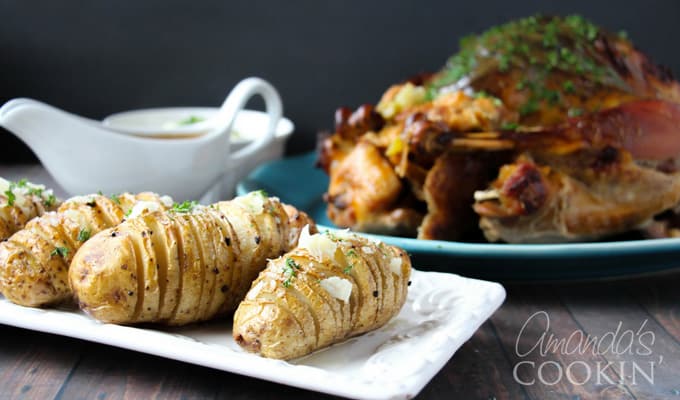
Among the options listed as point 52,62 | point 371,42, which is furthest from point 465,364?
point 52,62

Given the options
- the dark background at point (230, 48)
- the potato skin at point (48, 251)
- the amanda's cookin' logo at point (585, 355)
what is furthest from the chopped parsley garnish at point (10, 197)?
the dark background at point (230, 48)

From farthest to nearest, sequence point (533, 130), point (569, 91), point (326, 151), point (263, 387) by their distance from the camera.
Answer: point (326, 151) → point (569, 91) → point (533, 130) → point (263, 387)

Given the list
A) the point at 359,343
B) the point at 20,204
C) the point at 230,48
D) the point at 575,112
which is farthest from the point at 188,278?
the point at 230,48

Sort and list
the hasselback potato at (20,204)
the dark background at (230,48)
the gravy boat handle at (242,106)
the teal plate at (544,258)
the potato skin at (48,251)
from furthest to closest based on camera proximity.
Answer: the dark background at (230,48), the gravy boat handle at (242,106), the teal plate at (544,258), the hasselback potato at (20,204), the potato skin at (48,251)

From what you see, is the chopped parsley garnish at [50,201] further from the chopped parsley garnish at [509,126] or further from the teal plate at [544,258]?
the chopped parsley garnish at [509,126]

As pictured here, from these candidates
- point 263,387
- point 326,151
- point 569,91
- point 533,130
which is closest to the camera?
point 263,387

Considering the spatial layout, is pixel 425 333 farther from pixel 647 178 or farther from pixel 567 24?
pixel 567 24

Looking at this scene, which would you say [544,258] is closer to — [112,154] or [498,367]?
[498,367]
